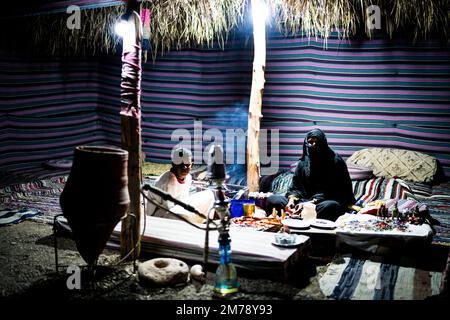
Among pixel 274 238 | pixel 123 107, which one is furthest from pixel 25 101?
pixel 274 238

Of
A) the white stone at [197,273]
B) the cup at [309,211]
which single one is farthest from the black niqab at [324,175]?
the white stone at [197,273]

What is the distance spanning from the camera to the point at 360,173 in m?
7.25

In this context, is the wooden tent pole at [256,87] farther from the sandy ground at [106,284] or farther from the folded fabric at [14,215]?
the folded fabric at [14,215]

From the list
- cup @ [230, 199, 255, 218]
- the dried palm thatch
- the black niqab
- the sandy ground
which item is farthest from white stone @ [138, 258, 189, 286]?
the dried palm thatch

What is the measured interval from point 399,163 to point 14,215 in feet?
21.5

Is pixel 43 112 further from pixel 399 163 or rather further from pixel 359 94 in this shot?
pixel 399 163

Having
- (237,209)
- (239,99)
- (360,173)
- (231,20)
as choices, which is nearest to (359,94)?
(360,173)

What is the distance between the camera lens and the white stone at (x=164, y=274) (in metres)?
3.87

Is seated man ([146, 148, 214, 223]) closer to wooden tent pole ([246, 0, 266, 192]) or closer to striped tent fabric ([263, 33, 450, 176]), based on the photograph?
wooden tent pole ([246, 0, 266, 192])

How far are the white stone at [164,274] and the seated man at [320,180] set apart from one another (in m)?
2.20

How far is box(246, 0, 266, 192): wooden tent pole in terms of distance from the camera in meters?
6.33
